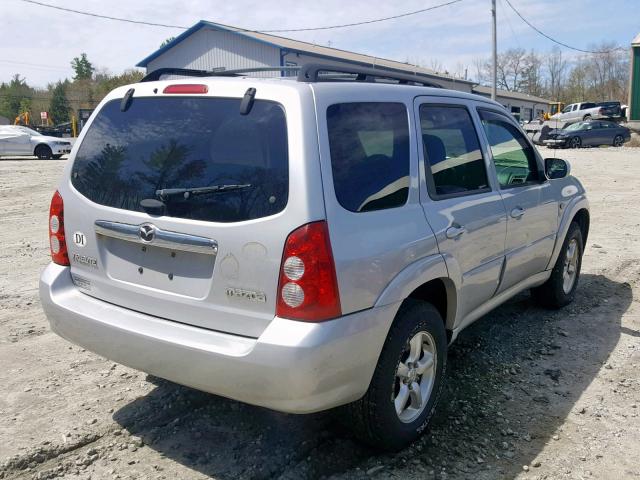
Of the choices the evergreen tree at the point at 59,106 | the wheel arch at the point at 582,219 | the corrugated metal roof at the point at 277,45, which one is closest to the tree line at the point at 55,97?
the evergreen tree at the point at 59,106

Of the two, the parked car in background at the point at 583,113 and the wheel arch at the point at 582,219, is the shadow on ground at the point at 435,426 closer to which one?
the wheel arch at the point at 582,219

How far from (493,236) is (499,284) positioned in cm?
45

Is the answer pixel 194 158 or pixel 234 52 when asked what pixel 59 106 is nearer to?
pixel 234 52

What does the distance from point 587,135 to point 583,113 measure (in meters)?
13.9

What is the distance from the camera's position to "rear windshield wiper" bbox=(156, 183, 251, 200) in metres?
2.66

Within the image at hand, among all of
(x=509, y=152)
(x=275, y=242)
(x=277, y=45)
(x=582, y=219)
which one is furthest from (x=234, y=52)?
(x=275, y=242)

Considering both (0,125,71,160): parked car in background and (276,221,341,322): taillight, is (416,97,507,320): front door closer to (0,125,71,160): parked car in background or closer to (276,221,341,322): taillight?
(276,221,341,322): taillight

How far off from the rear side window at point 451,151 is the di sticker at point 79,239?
1.92 metres

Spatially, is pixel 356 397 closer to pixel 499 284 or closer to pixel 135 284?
pixel 135 284

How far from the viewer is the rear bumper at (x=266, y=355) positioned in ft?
8.17

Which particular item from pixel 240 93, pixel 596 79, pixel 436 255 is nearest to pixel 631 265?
pixel 436 255

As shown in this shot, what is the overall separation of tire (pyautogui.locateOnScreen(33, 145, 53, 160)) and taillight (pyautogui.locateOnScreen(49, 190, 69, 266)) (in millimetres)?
23720

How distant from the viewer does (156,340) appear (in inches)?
109

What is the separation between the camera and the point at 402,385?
315 cm
